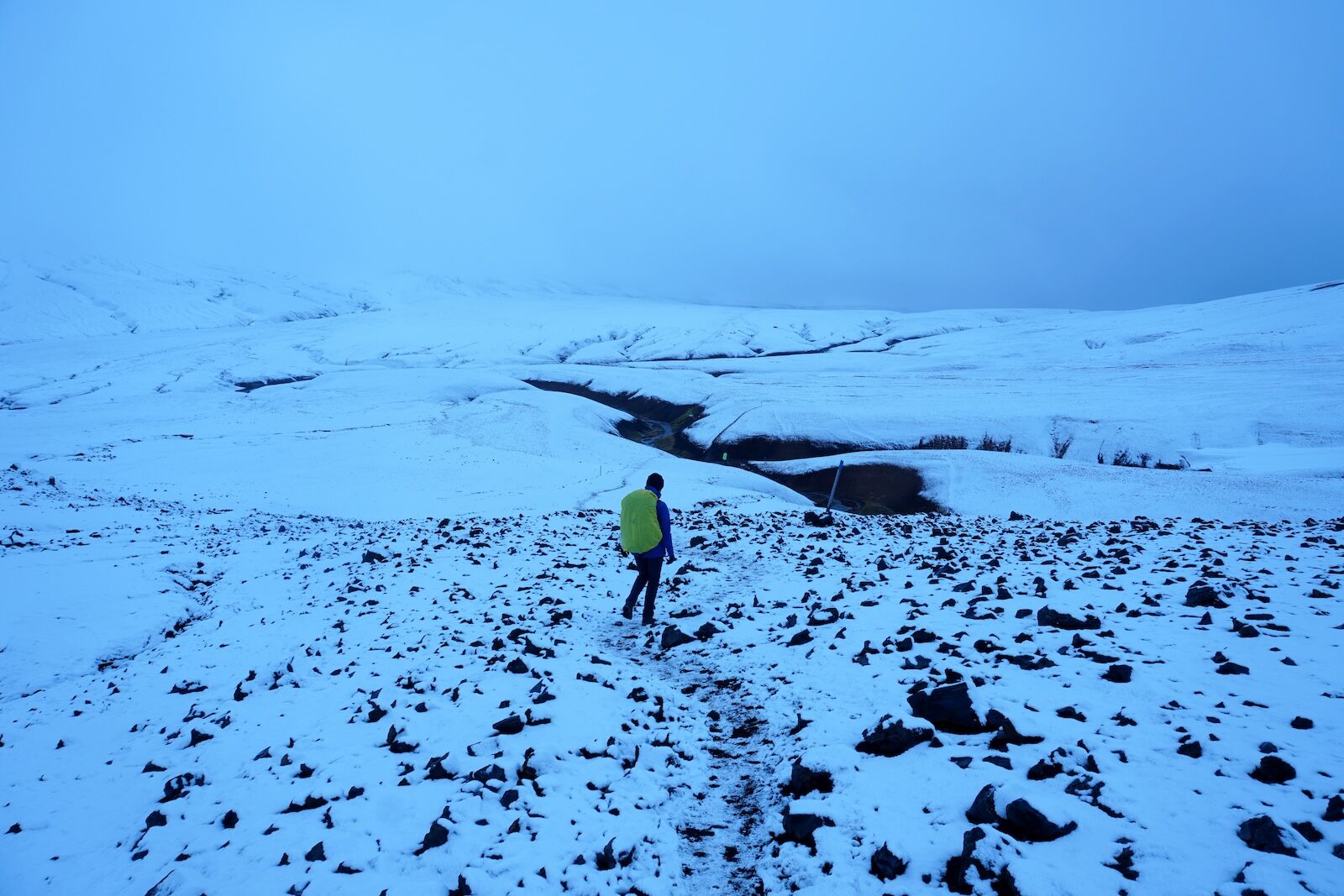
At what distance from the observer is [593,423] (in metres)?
72.0

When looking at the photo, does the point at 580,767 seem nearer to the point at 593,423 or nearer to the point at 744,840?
the point at 744,840

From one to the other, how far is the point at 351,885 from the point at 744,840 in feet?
13.4

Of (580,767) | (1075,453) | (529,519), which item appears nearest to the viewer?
(580,767)

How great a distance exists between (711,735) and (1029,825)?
4.77 metres

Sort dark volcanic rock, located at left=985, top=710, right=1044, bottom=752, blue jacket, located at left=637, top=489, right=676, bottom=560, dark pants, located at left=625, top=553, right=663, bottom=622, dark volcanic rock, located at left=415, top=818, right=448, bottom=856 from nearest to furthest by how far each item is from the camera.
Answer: dark volcanic rock, located at left=415, top=818, right=448, bottom=856
dark volcanic rock, located at left=985, top=710, right=1044, bottom=752
blue jacket, located at left=637, top=489, right=676, bottom=560
dark pants, located at left=625, top=553, right=663, bottom=622

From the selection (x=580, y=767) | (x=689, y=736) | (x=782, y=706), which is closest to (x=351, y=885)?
(x=580, y=767)

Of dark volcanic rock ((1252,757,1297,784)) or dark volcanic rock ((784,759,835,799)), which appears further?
dark volcanic rock ((784,759,835,799))

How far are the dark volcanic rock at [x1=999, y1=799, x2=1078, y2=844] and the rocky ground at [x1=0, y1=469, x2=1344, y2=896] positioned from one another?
0.10 ft

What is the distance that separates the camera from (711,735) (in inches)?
376

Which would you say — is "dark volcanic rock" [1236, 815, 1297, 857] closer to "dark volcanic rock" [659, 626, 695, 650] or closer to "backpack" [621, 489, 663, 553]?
"dark volcanic rock" [659, 626, 695, 650]

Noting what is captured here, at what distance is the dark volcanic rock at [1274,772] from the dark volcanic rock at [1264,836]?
92 centimetres

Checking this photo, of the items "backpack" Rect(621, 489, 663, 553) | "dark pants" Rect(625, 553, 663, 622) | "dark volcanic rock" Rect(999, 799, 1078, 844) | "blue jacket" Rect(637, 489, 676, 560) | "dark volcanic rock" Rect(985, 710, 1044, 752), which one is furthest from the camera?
"dark pants" Rect(625, 553, 663, 622)

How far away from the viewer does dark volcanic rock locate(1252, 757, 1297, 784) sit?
5910mm

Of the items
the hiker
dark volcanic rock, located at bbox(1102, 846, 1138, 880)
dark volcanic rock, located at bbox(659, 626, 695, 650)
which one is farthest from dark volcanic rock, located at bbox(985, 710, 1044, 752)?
the hiker
